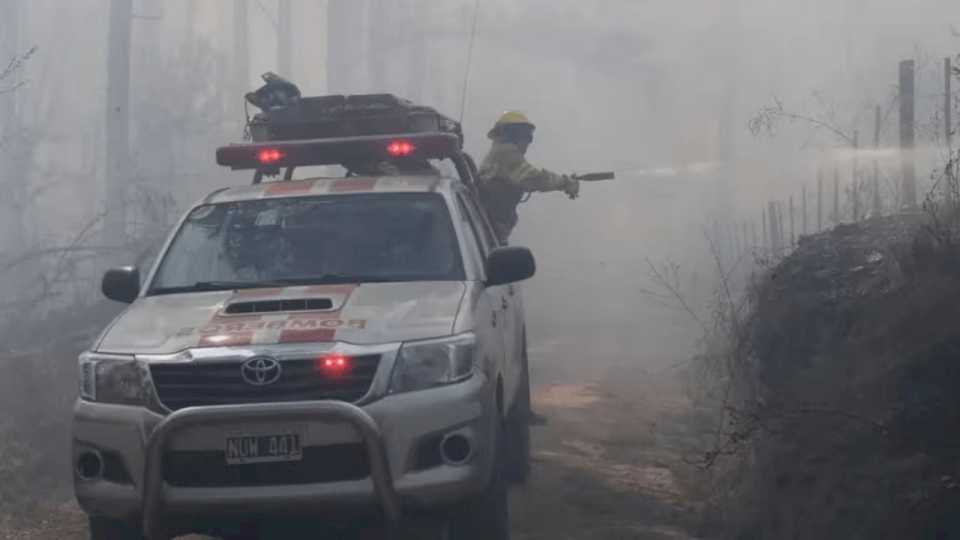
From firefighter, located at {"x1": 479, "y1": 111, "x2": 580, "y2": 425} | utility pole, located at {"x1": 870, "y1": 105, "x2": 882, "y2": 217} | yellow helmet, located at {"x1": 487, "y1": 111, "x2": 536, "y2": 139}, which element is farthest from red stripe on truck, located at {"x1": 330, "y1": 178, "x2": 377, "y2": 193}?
utility pole, located at {"x1": 870, "y1": 105, "x2": 882, "y2": 217}

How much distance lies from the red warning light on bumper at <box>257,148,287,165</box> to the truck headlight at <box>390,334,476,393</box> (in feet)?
7.48

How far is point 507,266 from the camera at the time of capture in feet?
18.7

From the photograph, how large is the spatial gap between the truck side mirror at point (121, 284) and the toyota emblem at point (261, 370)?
1.43 metres

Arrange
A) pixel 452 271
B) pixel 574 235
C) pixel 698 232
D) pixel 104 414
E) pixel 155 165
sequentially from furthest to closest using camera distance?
1. pixel 574 235
2. pixel 155 165
3. pixel 698 232
4. pixel 452 271
5. pixel 104 414

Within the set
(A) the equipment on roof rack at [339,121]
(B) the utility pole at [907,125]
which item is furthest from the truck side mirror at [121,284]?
(B) the utility pole at [907,125]

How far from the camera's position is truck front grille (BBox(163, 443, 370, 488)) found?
15.1 feet

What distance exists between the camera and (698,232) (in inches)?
1026

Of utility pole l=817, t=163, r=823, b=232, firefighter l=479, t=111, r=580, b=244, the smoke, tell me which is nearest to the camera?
firefighter l=479, t=111, r=580, b=244

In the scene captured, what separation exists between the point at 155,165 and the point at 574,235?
12.5 m

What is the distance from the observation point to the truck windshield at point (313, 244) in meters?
5.64

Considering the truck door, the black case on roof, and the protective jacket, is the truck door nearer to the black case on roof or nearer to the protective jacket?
the black case on roof

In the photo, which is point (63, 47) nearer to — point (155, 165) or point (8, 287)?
point (155, 165)

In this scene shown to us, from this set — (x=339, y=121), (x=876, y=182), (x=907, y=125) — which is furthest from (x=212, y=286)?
(x=876, y=182)

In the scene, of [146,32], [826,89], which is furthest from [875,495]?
[146,32]
